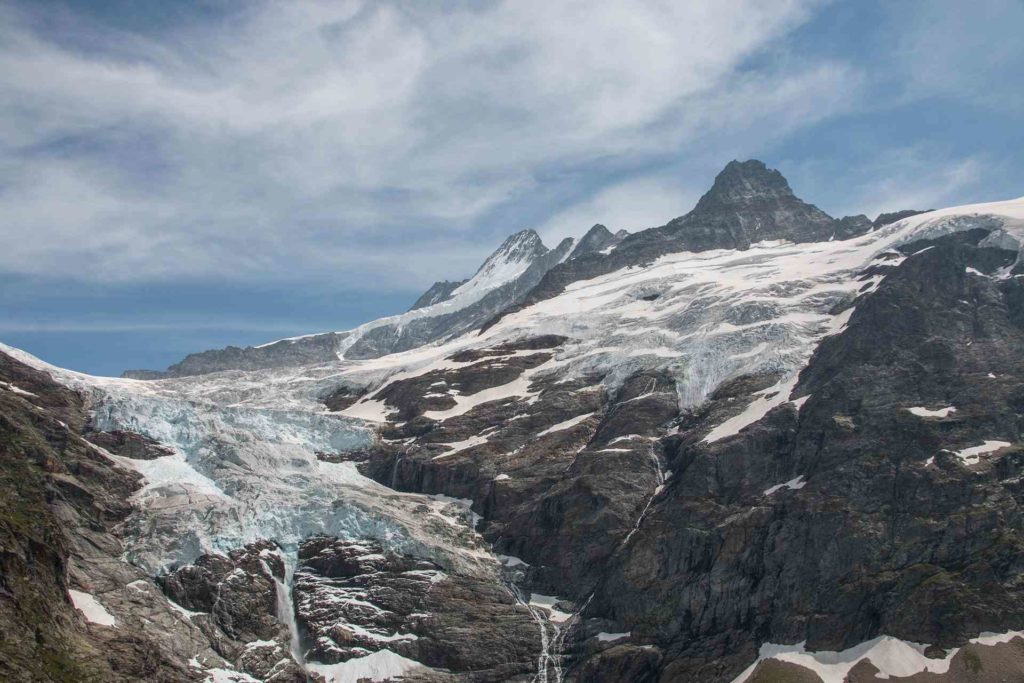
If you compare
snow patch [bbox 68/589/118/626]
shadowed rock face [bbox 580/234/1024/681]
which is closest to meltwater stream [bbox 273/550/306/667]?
snow patch [bbox 68/589/118/626]

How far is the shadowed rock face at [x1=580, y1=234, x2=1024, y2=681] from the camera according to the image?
325ft

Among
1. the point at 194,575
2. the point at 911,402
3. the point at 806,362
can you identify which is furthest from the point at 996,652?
the point at 194,575

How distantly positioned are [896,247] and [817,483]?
92.2 metres

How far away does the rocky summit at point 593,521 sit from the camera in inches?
3799

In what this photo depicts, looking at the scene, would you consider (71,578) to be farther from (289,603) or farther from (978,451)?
(978,451)

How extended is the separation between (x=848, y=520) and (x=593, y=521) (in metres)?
29.3

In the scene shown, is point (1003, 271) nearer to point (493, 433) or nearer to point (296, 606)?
point (493, 433)

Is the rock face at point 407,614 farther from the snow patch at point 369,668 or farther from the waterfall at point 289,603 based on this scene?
the waterfall at point 289,603

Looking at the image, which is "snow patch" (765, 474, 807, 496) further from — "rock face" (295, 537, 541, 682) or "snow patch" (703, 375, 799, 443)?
"rock face" (295, 537, 541, 682)

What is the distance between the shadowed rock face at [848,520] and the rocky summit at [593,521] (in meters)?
0.29

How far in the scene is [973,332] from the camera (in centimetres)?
13800

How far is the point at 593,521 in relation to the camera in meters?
121

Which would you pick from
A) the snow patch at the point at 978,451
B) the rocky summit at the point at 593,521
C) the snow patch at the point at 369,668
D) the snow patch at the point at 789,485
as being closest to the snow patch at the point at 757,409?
the rocky summit at the point at 593,521

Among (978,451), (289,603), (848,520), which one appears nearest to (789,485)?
(848,520)
